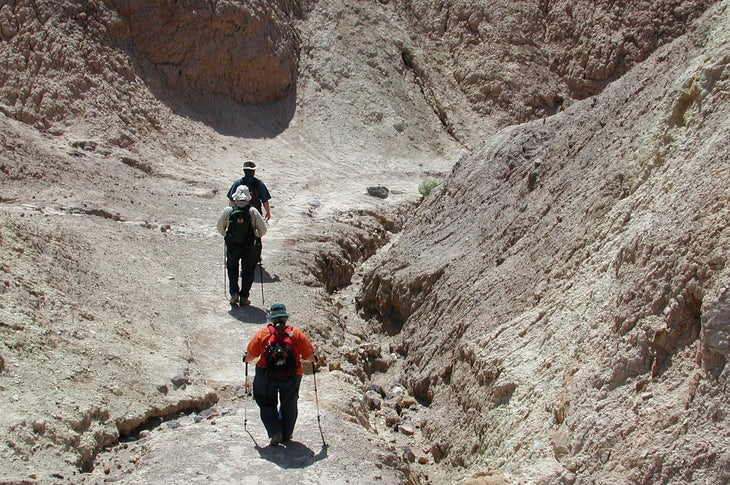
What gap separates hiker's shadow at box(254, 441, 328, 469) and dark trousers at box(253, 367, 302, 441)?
0.12 metres

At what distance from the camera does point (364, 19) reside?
26578 millimetres

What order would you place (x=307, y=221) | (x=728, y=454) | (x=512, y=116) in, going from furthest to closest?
(x=512, y=116) → (x=307, y=221) → (x=728, y=454)

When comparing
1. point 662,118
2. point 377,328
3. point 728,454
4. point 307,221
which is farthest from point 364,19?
point 728,454

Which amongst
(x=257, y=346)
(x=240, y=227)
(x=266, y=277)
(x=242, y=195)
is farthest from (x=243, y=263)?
(x=257, y=346)

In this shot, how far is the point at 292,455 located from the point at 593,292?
8.71 feet

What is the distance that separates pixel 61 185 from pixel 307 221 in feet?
13.5

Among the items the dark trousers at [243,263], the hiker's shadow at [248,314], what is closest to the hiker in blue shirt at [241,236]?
the dark trousers at [243,263]

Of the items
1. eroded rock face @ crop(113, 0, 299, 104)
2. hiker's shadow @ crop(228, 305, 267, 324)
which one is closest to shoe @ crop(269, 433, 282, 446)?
hiker's shadow @ crop(228, 305, 267, 324)

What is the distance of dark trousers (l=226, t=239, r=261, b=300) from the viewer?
35.2 ft

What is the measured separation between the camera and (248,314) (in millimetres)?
10812

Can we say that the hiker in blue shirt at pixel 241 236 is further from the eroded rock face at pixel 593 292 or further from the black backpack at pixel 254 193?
the eroded rock face at pixel 593 292

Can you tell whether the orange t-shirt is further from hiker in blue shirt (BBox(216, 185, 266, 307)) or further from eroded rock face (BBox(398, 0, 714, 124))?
eroded rock face (BBox(398, 0, 714, 124))

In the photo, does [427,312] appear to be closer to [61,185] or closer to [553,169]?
[553,169]

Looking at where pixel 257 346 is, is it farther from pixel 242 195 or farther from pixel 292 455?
pixel 242 195
